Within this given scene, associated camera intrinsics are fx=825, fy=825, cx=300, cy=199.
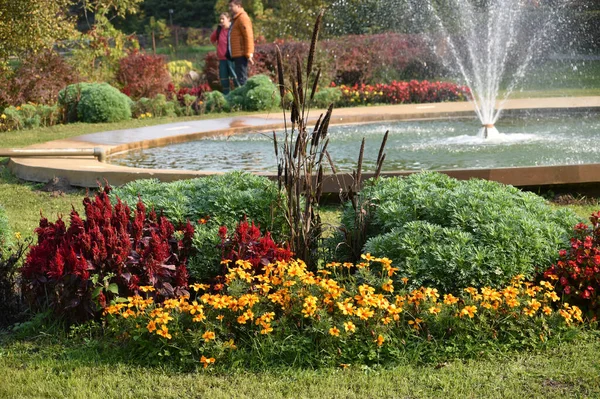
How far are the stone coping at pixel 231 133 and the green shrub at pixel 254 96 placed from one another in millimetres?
490

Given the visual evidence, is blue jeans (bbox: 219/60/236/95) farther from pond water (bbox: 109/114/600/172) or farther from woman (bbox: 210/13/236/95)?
pond water (bbox: 109/114/600/172)

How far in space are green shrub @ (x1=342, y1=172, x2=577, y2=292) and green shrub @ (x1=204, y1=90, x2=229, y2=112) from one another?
10.0 meters

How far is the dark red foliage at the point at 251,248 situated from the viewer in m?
4.28

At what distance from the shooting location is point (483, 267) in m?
4.09

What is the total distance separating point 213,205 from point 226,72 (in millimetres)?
11425

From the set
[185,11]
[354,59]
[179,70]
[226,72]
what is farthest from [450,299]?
[185,11]

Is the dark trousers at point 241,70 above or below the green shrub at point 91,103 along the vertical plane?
above

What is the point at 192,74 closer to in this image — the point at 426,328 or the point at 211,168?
the point at 211,168

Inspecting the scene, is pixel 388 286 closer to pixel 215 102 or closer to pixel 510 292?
pixel 510 292

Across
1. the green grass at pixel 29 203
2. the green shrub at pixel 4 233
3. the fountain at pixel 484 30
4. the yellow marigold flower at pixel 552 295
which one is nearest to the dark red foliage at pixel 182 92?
the green grass at pixel 29 203

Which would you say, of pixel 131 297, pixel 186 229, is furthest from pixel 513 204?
pixel 131 297

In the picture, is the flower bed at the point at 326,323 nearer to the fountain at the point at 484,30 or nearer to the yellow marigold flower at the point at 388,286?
the yellow marigold flower at the point at 388,286

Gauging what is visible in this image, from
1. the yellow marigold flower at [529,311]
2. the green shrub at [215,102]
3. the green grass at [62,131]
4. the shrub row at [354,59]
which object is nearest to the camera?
the yellow marigold flower at [529,311]

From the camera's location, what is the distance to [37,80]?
44.9ft
